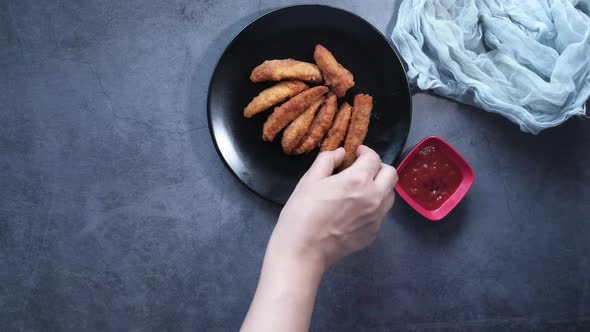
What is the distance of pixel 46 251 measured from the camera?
2.44 metres

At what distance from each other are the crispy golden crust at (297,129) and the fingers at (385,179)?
0.60m

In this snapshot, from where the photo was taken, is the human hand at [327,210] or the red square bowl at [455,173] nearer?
the human hand at [327,210]

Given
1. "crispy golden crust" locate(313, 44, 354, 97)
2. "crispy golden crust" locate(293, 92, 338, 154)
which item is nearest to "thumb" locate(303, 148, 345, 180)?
"crispy golden crust" locate(293, 92, 338, 154)

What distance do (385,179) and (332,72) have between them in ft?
2.39

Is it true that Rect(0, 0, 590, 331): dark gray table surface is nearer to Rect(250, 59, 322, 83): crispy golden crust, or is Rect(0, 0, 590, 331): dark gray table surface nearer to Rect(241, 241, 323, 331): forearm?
Rect(250, 59, 322, 83): crispy golden crust

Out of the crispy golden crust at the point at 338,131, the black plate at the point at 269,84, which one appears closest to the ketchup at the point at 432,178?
the black plate at the point at 269,84

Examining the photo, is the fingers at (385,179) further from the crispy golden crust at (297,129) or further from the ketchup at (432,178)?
the crispy golden crust at (297,129)

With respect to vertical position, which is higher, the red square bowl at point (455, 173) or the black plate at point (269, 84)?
the black plate at point (269, 84)

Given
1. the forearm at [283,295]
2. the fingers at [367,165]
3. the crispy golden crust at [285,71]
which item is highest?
the crispy golden crust at [285,71]

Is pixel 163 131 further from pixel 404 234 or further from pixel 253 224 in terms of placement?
pixel 404 234

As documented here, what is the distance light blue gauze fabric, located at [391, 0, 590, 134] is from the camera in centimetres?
233

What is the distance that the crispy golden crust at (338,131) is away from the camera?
2.33m

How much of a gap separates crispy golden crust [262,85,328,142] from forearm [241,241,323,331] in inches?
29.5

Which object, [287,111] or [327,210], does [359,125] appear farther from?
[327,210]
